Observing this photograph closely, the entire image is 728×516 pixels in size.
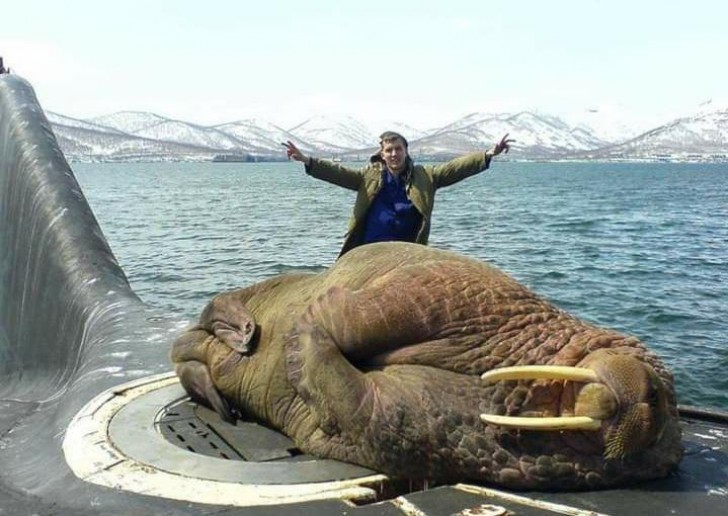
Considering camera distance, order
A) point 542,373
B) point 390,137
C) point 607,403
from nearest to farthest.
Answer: point 607,403
point 542,373
point 390,137

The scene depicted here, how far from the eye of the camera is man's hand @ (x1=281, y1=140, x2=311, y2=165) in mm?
7133

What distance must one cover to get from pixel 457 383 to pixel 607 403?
70cm

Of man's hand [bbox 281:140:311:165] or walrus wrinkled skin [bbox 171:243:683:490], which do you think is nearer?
walrus wrinkled skin [bbox 171:243:683:490]

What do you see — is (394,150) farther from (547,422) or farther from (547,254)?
(547,254)

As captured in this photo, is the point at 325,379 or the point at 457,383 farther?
the point at 325,379

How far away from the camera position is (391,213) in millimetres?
6801

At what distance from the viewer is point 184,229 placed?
38.2 meters

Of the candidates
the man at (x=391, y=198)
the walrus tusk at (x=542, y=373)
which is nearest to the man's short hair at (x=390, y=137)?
the man at (x=391, y=198)

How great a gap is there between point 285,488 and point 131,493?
29.4 inches

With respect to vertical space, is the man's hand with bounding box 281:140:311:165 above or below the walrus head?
above

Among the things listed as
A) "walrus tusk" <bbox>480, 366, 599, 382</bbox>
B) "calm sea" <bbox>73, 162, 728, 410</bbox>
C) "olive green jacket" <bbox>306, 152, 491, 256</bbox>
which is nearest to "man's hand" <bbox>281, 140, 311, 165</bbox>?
"olive green jacket" <bbox>306, 152, 491, 256</bbox>

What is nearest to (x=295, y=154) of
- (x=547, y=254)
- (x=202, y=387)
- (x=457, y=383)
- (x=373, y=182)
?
(x=373, y=182)

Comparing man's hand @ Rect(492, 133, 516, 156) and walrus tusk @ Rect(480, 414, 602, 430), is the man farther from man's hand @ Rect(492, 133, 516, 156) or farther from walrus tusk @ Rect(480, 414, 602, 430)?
walrus tusk @ Rect(480, 414, 602, 430)

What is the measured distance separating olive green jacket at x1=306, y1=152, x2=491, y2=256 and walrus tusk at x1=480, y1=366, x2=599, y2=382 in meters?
2.92
